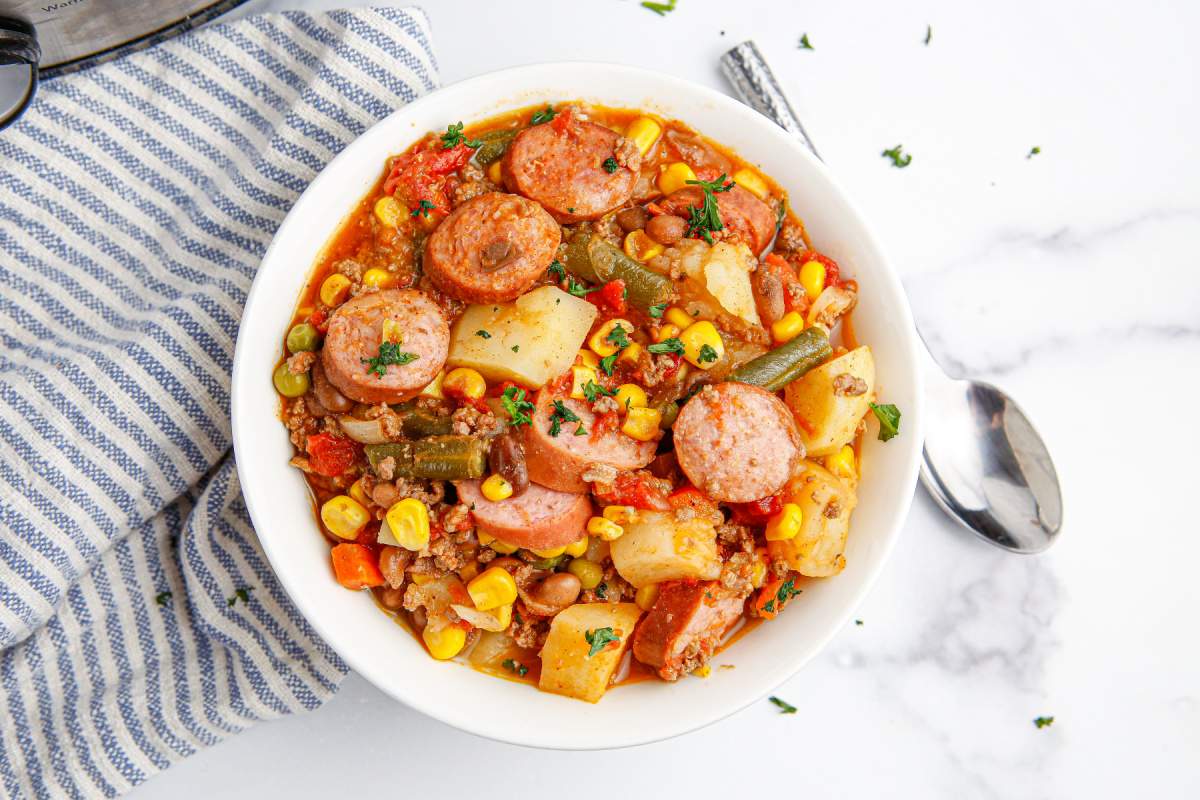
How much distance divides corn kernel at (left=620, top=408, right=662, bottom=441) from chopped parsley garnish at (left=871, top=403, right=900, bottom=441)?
99cm

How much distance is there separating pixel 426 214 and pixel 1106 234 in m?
3.77

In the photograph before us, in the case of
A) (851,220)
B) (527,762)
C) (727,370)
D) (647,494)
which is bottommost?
(527,762)

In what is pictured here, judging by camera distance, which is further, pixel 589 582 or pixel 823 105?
pixel 823 105

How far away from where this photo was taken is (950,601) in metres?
5.20

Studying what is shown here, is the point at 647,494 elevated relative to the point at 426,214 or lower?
lower

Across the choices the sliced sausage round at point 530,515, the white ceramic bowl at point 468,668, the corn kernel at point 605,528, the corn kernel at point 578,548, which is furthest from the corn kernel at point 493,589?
the white ceramic bowl at point 468,668

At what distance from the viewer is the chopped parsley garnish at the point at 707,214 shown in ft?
13.3

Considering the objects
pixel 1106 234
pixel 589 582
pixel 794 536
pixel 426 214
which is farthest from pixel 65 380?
pixel 1106 234

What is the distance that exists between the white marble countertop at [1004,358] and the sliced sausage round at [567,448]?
1.98 m

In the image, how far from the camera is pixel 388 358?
12.3ft

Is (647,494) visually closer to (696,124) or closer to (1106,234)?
(696,124)

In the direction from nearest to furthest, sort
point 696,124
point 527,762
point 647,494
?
point 647,494 < point 696,124 < point 527,762

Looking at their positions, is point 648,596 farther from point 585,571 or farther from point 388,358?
point 388,358

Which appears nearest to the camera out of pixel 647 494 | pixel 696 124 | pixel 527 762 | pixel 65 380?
pixel 647 494
